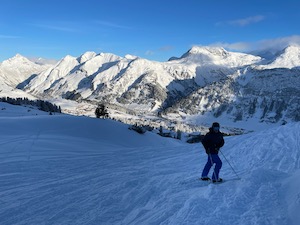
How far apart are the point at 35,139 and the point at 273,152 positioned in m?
19.7

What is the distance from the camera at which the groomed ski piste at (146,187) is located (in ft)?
34.9

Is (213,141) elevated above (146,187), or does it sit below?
above

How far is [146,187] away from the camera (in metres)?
15.3

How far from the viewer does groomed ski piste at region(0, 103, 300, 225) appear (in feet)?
34.9

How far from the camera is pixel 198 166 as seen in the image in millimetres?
21250

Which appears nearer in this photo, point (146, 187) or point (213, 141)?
point (213, 141)

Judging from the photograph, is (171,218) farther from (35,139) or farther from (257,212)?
(35,139)

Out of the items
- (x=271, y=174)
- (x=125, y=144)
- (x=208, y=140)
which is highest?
(x=208, y=140)

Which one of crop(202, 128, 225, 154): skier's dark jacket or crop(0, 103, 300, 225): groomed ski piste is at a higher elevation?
crop(202, 128, 225, 154): skier's dark jacket

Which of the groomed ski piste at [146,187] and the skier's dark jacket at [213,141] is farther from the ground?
the skier's dark jacket at [213,141]

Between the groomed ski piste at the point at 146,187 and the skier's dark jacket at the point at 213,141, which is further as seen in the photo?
the skier's dark jacket at the point at 213,141

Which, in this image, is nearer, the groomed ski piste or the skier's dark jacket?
the groomed ski piste

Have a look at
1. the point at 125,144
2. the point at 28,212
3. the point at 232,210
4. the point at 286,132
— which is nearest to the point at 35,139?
the point at 125,144

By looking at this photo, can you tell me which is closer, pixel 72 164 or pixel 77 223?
pixel 77 223
